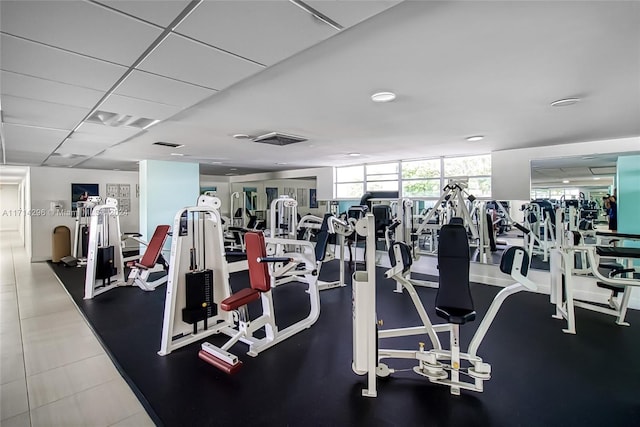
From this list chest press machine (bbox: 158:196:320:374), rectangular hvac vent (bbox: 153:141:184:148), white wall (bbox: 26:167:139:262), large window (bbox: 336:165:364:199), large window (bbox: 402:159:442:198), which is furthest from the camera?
large window (bbox: 336:165:364:199)

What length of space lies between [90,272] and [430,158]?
5965 mm

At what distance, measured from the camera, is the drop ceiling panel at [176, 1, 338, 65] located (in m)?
1.27

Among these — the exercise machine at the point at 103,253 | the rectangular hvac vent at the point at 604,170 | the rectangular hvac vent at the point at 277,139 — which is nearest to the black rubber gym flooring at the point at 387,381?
the exercise machine at the point at 103,253

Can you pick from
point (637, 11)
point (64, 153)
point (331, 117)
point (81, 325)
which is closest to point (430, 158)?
point (331, 117)

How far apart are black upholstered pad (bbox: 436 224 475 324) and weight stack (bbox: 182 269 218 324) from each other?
2.13 m

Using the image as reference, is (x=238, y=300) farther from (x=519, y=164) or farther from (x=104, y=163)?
(x=104, y=163)

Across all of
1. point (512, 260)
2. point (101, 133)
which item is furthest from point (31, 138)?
point (512, 260)

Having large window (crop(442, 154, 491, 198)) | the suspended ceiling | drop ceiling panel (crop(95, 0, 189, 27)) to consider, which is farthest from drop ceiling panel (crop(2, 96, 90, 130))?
large window (crop(442, 154, 491, 198))

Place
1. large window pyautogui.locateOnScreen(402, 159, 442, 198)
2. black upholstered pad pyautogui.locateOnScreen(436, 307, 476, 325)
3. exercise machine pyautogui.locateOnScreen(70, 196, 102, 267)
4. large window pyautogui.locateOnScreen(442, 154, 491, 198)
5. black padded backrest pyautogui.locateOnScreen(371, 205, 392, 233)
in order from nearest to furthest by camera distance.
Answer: black upholstered pad pyautogui.locateOnScreen(436, 307, 476, 325)
large window pyautogui.locateOnScreen(442, 154, 491, 198)
black padded backrest pyautogui.locateOnScreen(371, 205, 392, 233)
large window pyautogui.locateOnScreen(402, 159, 442, 198)
exercise machine pyautogui.locateOnScreen(70, 196, 102, 267)

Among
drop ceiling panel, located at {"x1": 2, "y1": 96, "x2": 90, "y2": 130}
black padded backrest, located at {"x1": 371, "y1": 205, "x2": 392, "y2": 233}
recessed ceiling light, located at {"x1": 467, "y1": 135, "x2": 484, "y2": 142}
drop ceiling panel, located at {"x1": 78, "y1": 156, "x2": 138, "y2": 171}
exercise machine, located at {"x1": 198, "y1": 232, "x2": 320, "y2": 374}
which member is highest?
drop ceiling panel, located at {"x1": 78, "y1": 156, "x2": 138, "y2": 171}

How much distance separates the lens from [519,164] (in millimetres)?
5043

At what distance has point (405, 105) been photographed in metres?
2.78

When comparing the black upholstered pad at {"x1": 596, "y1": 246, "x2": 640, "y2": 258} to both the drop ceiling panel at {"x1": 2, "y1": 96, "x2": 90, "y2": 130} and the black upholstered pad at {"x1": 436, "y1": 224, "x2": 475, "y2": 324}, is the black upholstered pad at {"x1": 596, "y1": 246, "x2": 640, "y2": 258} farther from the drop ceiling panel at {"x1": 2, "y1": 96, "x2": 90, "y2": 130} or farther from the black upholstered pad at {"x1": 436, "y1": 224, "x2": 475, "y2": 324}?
the drop ceiling panel at {"x1": 2, "y1": 96, "x2": 90, "y2": 130}

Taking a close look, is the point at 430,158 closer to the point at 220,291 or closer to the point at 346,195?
the point at 346,195
